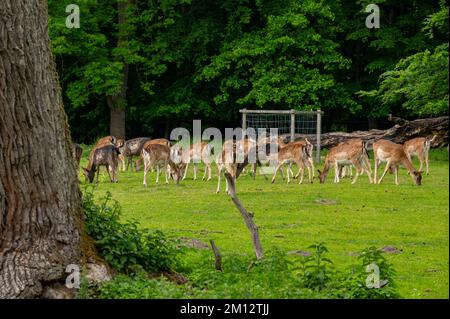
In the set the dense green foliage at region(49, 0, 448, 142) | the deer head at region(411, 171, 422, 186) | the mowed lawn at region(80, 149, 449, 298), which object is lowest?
the mowed lawn at region(80, 149, 449, 298)

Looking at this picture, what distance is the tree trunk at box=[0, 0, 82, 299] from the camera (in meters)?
9.82

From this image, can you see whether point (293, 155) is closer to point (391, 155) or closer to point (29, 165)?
point (391, 155)

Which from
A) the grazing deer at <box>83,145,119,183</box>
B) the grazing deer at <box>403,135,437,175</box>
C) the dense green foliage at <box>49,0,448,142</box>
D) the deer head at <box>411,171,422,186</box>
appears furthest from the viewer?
the dense green foliage at <box>49,0,448,142</box>

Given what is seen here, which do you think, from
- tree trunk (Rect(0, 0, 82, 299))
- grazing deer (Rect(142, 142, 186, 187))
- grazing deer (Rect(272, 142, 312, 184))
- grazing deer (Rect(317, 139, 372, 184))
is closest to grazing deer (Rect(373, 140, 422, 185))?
grazing deer (Rect(317, 139, 372, 184))

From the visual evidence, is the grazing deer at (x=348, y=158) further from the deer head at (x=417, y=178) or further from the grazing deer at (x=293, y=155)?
the deer head at (x=417, y=178)

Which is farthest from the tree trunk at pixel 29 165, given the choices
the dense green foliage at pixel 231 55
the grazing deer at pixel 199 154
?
the dense green foliage at pixel 231 55

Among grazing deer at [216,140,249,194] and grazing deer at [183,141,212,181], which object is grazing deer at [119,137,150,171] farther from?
grazing deer at [216,140,249,194]

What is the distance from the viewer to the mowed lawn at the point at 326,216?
13.9 m

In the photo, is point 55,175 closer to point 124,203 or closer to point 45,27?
point 45,27

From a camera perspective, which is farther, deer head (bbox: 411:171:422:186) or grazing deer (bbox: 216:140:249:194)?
grazing deer (bbox: 216:140:249:194)

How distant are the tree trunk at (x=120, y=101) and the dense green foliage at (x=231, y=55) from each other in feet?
0.82

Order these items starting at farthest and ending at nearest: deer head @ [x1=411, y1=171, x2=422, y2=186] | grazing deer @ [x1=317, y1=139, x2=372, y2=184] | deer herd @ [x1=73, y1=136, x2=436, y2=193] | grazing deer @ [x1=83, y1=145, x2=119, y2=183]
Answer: grazing deer @ [x1=83, y1=145, x2=119, y2=183] < grazing deer @ [x1=317, y1=139, x2=372, y2=184] < deer herd @ [x1=73, y1=136, x2=436, y2=193] < deer head @ [x1=411, y1=171, x2=422, y2=186]

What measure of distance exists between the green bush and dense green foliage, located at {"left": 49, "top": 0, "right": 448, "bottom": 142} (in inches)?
902

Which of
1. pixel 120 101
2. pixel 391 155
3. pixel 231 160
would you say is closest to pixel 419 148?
pixel 391 155
